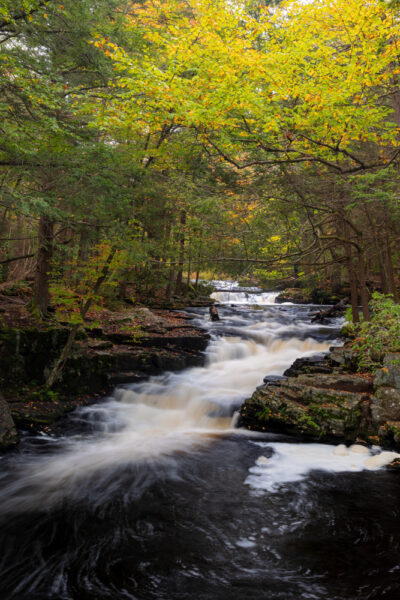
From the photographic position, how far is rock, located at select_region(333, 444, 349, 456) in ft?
20.5

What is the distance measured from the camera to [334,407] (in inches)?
272

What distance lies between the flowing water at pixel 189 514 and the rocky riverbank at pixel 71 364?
0.59 meters

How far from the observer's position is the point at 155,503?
16.3ft

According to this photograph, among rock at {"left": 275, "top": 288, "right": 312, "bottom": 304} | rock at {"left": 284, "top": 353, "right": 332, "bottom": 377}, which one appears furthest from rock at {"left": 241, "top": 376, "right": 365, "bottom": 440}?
rock at {"left": 275, "top": 288, "right": 312, "bottom": 304}

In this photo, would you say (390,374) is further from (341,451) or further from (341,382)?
(341,451)

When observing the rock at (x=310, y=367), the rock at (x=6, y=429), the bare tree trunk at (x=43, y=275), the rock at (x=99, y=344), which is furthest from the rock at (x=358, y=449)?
the bare tree trunk at (x=43, y=275)

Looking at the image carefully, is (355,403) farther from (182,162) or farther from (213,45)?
(182,162)

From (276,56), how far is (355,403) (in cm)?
627

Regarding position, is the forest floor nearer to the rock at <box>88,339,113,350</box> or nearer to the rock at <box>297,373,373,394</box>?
the rock at <box>88,339,113,350</box>

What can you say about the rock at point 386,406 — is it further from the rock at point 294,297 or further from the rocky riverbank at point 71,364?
the rock at point 294,297

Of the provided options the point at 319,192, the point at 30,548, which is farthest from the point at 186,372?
the point at 30,548

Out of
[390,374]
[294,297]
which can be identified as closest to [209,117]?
[390,374]

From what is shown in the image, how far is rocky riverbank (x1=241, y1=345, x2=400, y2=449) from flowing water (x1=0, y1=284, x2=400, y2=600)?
331 mm

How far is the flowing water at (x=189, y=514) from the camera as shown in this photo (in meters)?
3.38
